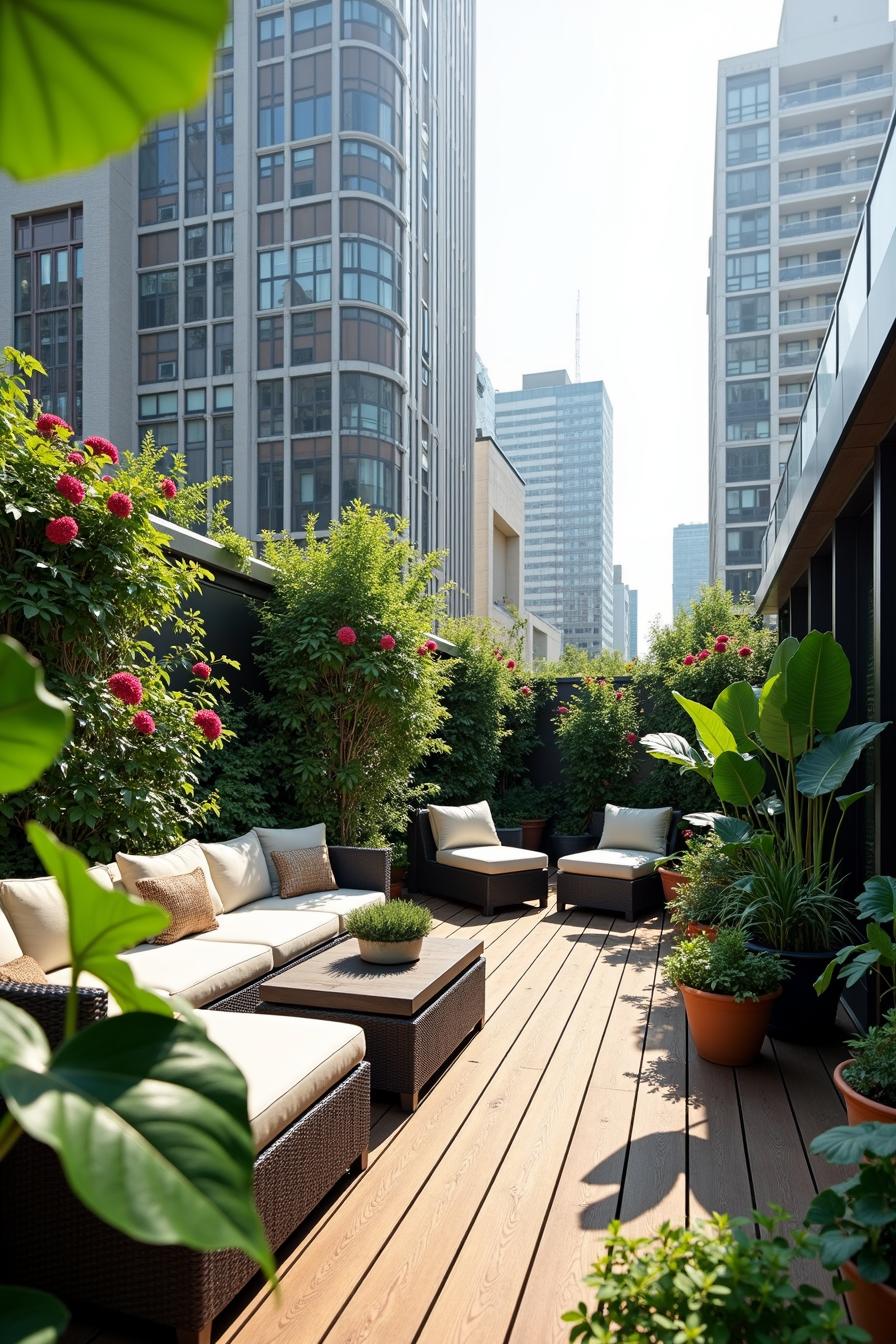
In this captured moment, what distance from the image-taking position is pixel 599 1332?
1.21m

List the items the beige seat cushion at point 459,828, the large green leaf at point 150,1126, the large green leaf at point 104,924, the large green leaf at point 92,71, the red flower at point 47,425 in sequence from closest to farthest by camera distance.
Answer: the large green leaf at point 92,71 → the large green leaf at point 150,1126 → the large green leaf at point 104,924 → the red flower at point 47,425 → the beige seat cushion at point 459,828

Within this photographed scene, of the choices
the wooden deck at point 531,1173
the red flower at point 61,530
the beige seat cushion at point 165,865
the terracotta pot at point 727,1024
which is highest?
the red flower at point 61,530

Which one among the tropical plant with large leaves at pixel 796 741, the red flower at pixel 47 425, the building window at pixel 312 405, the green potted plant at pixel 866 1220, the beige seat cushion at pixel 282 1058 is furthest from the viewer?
the building window at pixel 312 405

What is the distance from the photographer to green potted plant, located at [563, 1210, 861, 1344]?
1187mm

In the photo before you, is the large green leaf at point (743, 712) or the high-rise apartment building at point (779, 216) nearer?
the large green leaf at point (743, 712)

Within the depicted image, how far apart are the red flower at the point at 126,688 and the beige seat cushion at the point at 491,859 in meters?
3.57


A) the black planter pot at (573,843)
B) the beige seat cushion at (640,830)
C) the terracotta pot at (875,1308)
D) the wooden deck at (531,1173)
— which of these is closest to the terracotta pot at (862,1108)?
the wooden deck at (531,1173)

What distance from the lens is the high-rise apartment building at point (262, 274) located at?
72.1 ft

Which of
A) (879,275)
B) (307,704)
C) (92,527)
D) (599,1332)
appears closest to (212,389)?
(307,704)

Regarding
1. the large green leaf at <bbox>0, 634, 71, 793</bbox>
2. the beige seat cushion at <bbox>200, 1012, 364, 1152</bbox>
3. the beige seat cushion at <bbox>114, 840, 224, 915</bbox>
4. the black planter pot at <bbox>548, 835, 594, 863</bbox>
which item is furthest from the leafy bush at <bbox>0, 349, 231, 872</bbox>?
the black planter pot at <bbox>548, 835, 594, 863</bbox>

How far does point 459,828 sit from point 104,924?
6661 millimetres

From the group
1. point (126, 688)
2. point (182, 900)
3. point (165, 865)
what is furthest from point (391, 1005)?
point (126, 688)

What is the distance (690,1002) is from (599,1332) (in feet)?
9.19

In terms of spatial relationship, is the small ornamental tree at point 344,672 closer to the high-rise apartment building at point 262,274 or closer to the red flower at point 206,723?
the red flower at point 206,723
